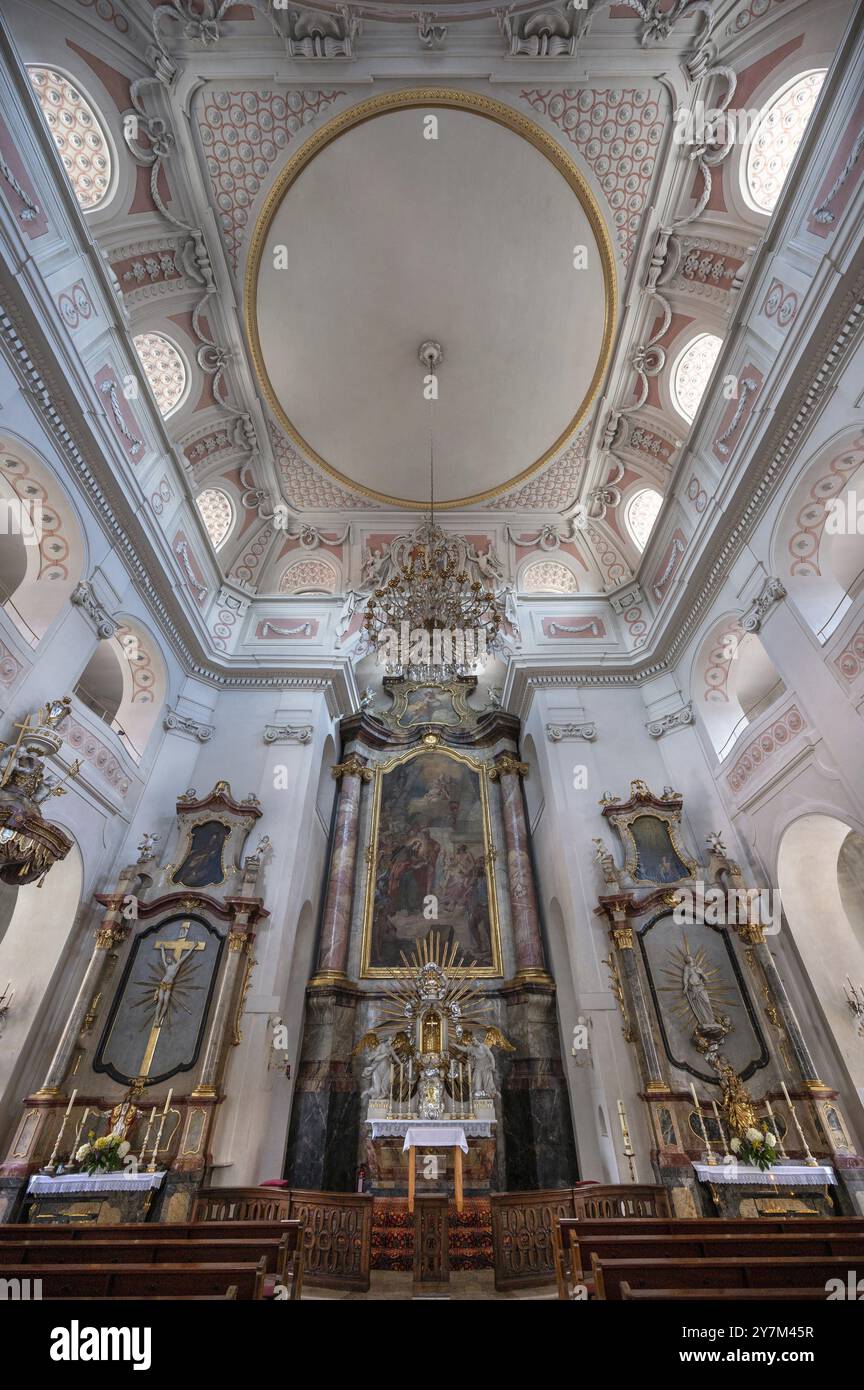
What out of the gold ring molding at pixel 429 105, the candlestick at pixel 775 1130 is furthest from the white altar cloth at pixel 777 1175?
the gold ring molding at pixel 429 105

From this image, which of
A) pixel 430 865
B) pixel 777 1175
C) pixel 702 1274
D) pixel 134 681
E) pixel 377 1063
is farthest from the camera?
pixel 430 865

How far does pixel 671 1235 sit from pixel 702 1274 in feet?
5.51

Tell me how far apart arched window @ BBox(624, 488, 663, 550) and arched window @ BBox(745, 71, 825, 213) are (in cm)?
531

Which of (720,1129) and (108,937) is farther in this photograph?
(108,937)

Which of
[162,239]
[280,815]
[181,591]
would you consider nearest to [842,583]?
[280,815]

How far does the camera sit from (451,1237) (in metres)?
7.93

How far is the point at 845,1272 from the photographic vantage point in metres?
3.20

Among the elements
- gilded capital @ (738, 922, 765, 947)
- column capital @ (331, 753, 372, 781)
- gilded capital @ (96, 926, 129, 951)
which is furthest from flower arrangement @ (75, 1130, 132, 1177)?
gilded capital @ (738, 922, 765, 947)

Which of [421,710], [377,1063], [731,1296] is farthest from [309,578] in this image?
[731,1296]

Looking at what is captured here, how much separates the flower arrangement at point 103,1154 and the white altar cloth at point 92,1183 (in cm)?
14

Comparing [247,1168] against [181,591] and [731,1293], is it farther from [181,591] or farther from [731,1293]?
[181,591]

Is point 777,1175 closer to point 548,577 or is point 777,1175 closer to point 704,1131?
point 704,1131

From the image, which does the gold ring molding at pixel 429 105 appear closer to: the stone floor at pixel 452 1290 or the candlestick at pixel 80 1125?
the candlestick at pixel 80 1125
